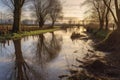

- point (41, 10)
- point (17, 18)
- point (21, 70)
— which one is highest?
point (41, 10)

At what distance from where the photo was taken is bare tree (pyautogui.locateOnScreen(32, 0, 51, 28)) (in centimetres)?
8556

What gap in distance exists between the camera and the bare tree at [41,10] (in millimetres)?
85562

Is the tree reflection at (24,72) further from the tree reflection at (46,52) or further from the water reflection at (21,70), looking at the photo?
the tree reflection at (46,52)

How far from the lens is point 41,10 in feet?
285

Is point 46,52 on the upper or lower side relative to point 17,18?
lower

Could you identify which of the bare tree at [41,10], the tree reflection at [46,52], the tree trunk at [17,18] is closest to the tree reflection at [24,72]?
the tree reflection at [46,52]

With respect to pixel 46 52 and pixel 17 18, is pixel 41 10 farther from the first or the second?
pixel 46 52

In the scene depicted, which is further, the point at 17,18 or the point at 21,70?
the point at 17,18

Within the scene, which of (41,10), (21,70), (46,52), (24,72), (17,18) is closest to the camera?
(24,72)

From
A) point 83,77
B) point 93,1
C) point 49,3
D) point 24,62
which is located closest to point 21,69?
point 24,62

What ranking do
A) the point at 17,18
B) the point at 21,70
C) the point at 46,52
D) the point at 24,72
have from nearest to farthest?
the point at 24,72, the point at 21,70, the point at 46,52, the point at 17,18

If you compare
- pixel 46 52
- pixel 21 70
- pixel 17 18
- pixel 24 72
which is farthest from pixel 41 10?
pixel 24 72

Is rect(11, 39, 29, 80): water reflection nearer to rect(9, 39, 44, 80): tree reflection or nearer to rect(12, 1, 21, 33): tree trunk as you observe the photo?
rect(9, 39, 44, 80): tree reflection

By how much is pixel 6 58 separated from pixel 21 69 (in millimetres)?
4903
